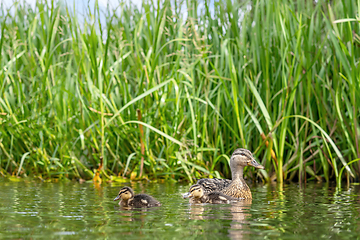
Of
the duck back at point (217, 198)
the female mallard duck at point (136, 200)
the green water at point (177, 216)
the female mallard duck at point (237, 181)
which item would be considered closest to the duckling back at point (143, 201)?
the female mallard duck at point (136, 200)

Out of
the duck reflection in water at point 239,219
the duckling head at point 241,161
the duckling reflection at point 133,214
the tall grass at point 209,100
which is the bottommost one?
the duck reflection in water at point 239,219

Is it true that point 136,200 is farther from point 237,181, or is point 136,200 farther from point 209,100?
point 209,100

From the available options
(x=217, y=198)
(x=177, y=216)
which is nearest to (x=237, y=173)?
(x=217, y=198)

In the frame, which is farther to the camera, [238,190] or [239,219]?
[238,190]

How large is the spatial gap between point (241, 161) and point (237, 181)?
291 mm

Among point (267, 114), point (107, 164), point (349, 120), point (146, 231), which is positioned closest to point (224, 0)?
point (267, 114)

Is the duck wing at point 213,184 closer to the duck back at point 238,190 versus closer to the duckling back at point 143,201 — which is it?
the duck back at point 238,190

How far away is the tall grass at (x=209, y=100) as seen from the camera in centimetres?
735

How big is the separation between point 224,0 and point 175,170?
2.66 meters

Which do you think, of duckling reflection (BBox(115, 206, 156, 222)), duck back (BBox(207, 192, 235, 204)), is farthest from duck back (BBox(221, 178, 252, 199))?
duckling reflection (BBox(115, 206, 156, 222))

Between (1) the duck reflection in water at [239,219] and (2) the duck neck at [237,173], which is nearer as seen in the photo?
(1) the duck reflection in water at [239,219]

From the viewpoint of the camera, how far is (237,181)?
614 centimetres

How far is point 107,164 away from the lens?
8.37 meters

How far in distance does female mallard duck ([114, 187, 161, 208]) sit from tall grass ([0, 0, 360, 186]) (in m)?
1.85
